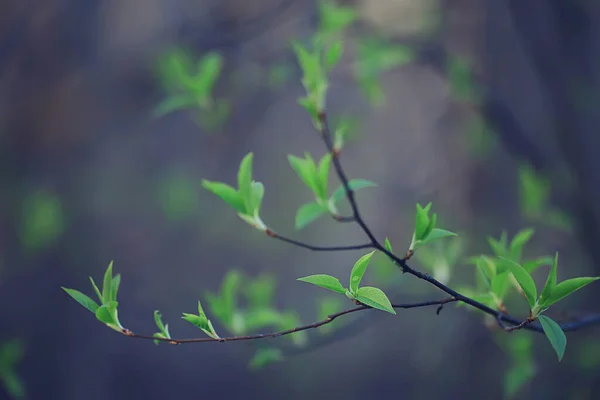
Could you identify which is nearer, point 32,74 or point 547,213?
point 547,213

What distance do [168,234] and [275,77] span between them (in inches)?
54.5

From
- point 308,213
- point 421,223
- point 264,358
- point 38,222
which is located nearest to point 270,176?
point 38,222

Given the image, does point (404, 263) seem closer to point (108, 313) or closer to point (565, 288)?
point (565, 288)

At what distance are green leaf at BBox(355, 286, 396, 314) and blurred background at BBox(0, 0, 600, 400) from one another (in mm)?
586

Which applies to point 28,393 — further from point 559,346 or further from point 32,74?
point 559,346

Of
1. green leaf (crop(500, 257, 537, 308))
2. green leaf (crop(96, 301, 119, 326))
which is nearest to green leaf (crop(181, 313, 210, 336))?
green leaf (crop(96, 301, 119, 326))

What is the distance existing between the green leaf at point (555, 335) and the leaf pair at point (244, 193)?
13.5 inches

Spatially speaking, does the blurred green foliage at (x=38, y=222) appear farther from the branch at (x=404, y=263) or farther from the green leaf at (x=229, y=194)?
the branch at (x=404, y=263)

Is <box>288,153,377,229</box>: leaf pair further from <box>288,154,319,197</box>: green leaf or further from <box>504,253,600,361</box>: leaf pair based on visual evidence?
<box>504,253,600,361</box>: leaf pair

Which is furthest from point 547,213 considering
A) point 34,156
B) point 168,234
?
point 34,156

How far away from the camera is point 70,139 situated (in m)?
2.20

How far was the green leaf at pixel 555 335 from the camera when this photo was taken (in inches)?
19.5

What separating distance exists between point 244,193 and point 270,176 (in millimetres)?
2043

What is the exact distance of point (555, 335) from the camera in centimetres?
51
